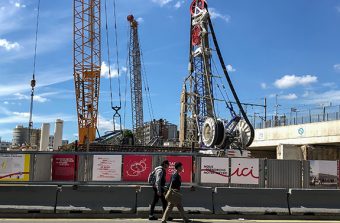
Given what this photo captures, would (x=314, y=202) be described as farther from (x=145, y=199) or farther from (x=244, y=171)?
(x=145, y=199)

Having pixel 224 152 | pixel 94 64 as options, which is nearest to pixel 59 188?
pixel 224 152

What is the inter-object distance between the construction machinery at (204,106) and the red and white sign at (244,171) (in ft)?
104

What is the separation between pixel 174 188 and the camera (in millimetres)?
12133

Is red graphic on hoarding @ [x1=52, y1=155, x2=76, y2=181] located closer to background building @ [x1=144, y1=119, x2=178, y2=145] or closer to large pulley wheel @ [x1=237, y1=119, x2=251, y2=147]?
large pulley wheel @ [x1=237, y1=119, x2=251, y2=147]

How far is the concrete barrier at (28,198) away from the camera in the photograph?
13773mm

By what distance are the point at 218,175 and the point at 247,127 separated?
34.2 metres

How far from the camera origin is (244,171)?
664 inches

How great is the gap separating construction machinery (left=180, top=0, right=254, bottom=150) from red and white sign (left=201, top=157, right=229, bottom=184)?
32087mm

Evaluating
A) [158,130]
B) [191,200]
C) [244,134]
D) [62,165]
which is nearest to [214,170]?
[191,200]

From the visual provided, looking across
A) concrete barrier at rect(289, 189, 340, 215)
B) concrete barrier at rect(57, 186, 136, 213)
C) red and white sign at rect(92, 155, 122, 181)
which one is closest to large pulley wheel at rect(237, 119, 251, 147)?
concrete barrier at rect(289, 189, 340, 215)

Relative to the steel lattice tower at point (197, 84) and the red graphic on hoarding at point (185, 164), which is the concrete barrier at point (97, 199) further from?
the steel lattice tower at point (197, 84)

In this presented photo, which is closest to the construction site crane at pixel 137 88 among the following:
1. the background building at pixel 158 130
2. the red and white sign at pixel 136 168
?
the background building at pixel 158 130

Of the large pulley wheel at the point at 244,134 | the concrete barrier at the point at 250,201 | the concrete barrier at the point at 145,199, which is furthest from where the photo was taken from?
the large pulley wheel at the point at 244,134

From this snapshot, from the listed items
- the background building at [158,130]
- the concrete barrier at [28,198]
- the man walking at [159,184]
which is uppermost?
the background building at [158,130]
